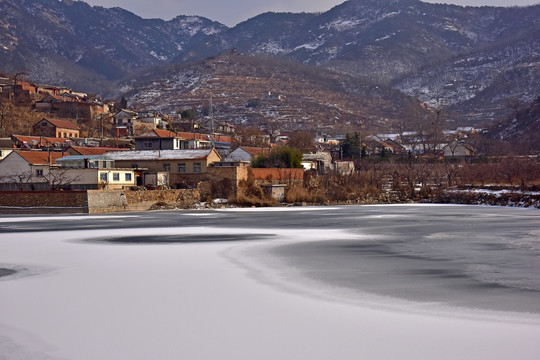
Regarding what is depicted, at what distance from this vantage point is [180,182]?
45.6 metres

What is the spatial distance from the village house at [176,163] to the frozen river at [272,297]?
24362 mm

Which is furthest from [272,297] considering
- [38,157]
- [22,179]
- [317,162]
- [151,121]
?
[151,121]

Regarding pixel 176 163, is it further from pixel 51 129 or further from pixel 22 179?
pixel 51 129

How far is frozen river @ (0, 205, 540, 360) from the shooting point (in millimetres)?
8484

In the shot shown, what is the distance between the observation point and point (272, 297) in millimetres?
11422

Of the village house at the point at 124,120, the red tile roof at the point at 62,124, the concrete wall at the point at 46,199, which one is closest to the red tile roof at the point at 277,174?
the concrete wall at the point at 46,199

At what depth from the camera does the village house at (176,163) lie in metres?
45.8

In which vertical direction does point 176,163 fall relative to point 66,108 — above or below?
below

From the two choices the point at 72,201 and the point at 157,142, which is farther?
the point at 157,142

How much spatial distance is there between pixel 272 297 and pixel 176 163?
1439 inches

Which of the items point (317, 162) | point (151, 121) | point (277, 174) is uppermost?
point (151, 121)

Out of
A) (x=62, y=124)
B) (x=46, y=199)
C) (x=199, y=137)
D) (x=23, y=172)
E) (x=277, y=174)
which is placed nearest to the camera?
(x=46, y=199)

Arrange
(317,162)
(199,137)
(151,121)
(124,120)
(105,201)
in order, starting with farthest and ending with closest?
(151,121) < (124,120) < (199,137) < (317,162) < (105,201)

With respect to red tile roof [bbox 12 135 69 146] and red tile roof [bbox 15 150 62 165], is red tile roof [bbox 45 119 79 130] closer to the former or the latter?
red tile roof [bbox 12 135 69 146]
